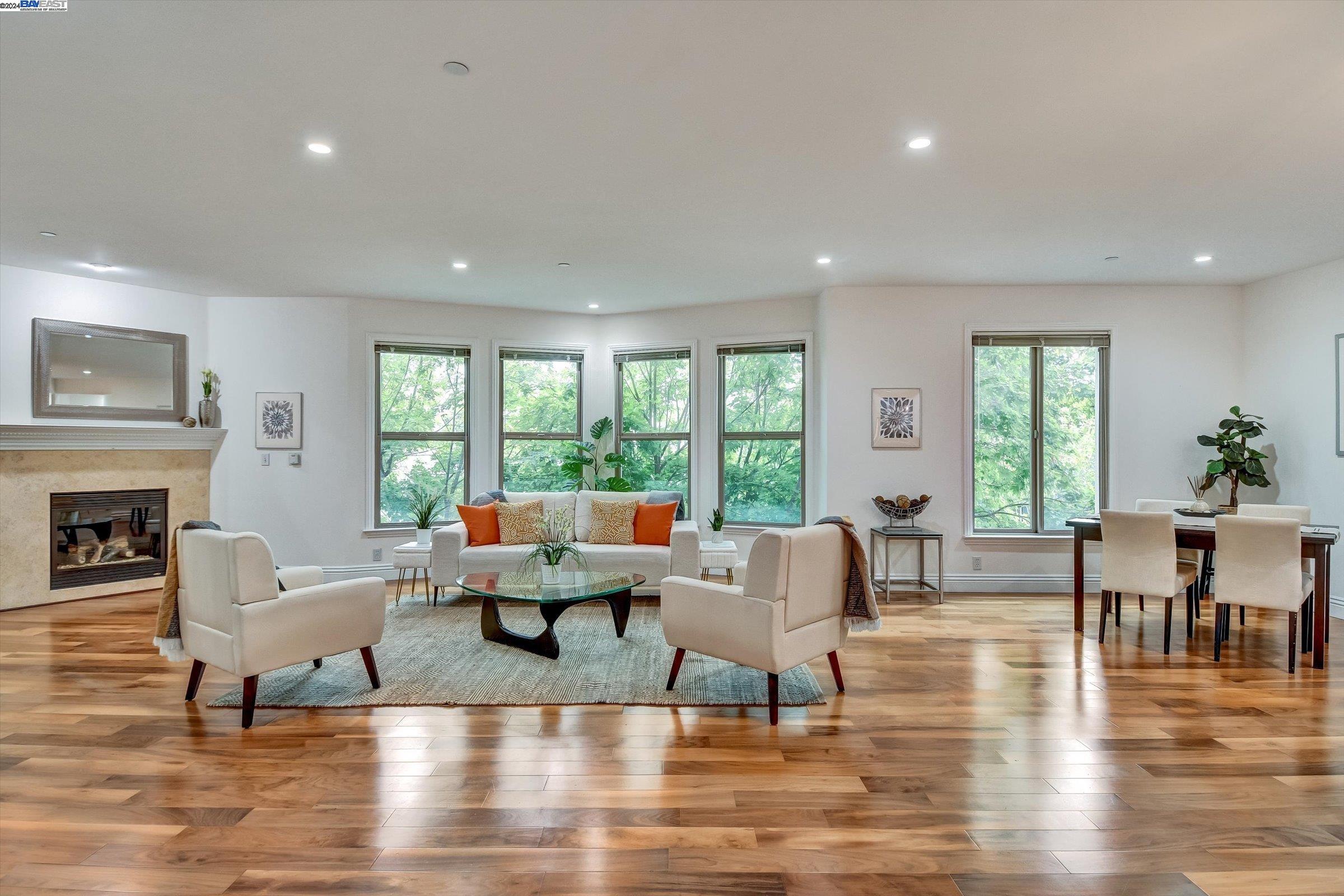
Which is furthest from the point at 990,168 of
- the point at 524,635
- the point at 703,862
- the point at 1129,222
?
the point at 524,635

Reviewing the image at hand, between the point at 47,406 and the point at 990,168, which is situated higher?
the point at 990,168

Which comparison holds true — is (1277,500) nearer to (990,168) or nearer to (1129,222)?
(1129,222)

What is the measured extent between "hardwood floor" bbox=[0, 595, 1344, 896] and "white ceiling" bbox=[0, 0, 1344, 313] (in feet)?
8.53

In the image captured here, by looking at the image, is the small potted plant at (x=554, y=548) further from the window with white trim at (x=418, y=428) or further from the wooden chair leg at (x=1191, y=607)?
the wooden chair leg at (x=1191, y=607)

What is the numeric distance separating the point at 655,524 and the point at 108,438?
461 centimetres

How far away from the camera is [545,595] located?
151 inches

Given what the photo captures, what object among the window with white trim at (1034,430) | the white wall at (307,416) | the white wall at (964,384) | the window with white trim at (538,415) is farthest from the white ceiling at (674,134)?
the window with white trim at (538,415)

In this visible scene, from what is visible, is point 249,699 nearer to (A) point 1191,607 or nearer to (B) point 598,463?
(B) point 598,463

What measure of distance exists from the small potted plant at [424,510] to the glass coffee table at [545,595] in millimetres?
1457

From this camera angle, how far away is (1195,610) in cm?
473

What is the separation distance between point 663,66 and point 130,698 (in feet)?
12.4

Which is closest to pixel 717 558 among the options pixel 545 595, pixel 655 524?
pixel 655 524

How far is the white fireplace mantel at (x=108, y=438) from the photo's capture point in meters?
5.30

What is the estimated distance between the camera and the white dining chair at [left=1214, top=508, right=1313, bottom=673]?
12.6ft
